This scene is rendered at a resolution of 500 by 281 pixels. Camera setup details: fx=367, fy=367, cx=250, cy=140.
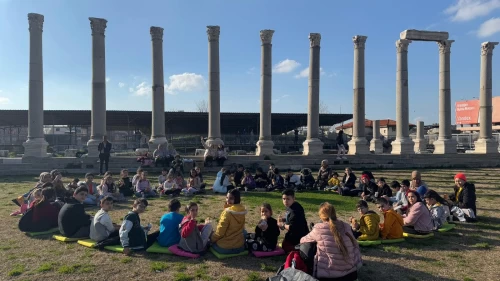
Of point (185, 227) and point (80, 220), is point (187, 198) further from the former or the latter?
point (185, 227)

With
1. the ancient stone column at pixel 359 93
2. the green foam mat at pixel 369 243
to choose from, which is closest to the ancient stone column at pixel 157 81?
the ancient stone column at pixel 359 93

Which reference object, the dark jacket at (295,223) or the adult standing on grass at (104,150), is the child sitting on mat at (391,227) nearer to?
the dark jacket at (295,223)

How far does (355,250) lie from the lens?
5.51m

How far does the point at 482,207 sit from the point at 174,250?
32.6ft

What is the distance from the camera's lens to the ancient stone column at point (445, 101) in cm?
2898

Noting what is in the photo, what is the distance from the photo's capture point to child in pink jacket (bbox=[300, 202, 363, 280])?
5.26 metres

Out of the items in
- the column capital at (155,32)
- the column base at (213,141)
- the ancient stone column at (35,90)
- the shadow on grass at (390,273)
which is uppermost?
the column capital at (155,32)

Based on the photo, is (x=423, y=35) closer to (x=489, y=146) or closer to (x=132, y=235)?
(x=489, y=146)

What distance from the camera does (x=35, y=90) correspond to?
22.9 meters

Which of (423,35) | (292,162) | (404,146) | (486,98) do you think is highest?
(423,35)

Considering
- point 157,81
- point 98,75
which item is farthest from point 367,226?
point 98,75

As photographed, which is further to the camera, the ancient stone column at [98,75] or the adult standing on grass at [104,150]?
the ancient stone column at [98,75]

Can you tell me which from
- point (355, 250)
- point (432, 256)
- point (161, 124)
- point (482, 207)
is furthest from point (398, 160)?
point (355, 250)

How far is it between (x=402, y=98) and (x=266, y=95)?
1068cm
